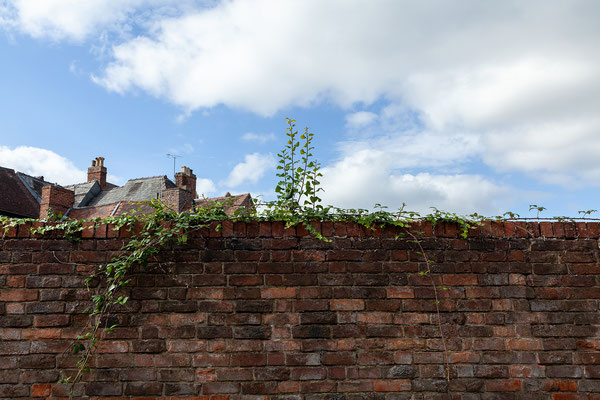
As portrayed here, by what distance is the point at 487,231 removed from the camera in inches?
137

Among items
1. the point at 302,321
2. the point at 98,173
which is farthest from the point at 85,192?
the point at 302,321

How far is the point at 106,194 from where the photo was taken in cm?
2781

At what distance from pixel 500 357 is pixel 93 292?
9.61 feet

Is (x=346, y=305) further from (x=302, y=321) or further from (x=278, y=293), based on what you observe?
(x=278, y=293)

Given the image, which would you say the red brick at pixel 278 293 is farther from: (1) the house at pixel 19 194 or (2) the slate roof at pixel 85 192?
(2) the slate roof at pixel 85 192

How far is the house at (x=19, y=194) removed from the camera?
24672 millimetres

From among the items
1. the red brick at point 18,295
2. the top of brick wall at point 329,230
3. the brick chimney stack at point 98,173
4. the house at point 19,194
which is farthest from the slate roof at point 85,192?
the top of brick wall at point 329,230

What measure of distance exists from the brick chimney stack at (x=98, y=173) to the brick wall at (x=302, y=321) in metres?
28.1

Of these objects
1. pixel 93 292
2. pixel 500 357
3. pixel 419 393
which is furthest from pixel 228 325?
pixel 500 357

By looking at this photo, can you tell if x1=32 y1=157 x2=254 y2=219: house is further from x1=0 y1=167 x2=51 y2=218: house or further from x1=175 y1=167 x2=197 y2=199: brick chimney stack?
x1=0 y1=167 x2=51 y2=218: house

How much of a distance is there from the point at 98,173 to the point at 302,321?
29.4 meters

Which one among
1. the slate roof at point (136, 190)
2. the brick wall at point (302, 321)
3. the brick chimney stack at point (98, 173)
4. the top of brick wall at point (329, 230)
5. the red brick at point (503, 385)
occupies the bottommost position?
the red brick at point (503, 385)

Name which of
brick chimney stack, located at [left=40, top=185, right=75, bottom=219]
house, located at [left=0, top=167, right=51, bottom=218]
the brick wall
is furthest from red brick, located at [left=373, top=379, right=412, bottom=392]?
house, located at [left=0, top=167, right=51, bottom=218]

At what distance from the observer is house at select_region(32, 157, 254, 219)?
72.9ft
